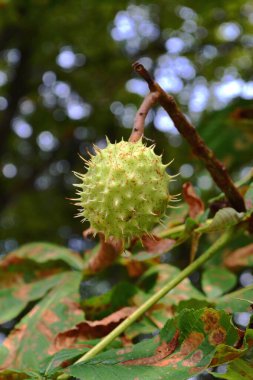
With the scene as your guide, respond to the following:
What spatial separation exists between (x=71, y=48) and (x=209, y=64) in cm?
134

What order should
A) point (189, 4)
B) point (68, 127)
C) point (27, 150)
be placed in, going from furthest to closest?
1. point (27, 150)
2. point (68, 127)
3. point (189, 4)

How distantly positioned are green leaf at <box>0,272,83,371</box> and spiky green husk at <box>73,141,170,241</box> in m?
0.35

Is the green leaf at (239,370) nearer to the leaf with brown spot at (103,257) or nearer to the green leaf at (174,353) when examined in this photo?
the green leaf at (174,353)

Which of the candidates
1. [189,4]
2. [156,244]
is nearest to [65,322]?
[156,244]

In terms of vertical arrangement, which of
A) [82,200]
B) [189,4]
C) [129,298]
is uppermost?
[189,4]

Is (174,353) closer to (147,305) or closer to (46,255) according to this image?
(147,305)

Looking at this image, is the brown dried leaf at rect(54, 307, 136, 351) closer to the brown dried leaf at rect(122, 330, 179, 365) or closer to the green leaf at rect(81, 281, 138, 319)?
the green leaf at rect(81, 281, 138, 319)

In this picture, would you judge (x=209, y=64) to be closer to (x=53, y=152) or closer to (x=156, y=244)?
(x=53, y=152)

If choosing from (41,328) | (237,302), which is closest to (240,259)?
(237,302)

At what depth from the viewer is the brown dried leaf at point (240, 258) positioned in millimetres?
1710

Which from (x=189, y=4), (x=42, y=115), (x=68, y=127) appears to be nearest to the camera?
(x=189, y=4)

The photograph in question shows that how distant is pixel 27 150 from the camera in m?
5.74

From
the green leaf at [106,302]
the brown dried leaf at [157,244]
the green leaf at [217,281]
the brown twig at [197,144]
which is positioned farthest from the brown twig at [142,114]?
the green leaf at [217,281]

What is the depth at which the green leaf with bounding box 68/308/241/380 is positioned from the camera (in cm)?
94
